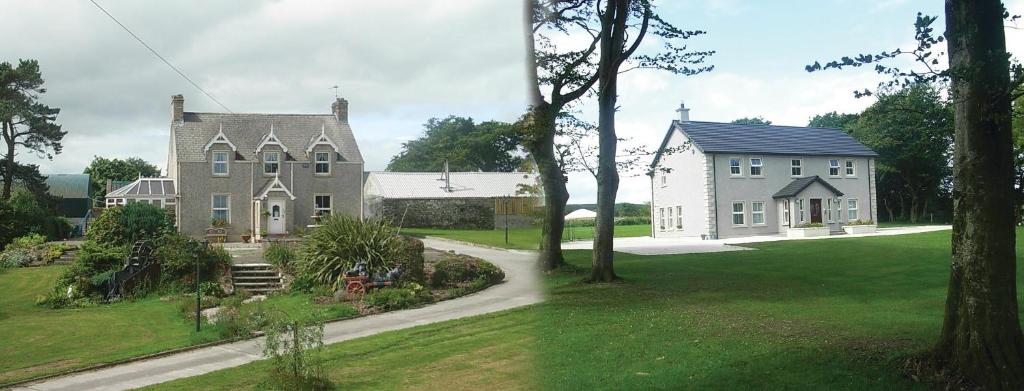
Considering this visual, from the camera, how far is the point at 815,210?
42.4 m

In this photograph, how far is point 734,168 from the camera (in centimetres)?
4119

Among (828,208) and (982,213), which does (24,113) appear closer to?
(982,213)

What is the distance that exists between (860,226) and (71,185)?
40789 millimetres

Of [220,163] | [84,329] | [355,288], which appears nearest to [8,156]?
[84,329]

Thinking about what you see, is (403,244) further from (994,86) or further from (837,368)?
(994,86)

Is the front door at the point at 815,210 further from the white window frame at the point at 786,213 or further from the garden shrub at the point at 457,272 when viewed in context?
the garden shrub at the point at 457,272

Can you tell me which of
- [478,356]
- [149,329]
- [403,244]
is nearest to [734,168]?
[403,244]

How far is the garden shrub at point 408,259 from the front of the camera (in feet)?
55.1

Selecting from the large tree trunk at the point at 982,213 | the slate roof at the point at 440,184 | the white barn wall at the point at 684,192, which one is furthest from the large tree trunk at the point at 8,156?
the white barn wall at the point at 684,192

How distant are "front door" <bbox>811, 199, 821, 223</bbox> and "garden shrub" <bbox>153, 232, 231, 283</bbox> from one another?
32059mm

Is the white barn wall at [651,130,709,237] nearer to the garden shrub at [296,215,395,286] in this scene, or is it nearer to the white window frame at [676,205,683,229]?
the white window frame at [676,205,683,229]

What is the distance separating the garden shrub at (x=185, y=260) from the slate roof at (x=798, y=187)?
3039 centimetres

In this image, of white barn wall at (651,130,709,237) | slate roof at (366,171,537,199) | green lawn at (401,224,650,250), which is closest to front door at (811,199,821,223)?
white barn wall at (651,130,709,237)

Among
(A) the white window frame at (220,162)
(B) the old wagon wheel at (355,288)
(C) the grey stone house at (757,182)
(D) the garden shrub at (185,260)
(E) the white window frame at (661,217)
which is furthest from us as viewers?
(E) the white window frame at (661,217)
